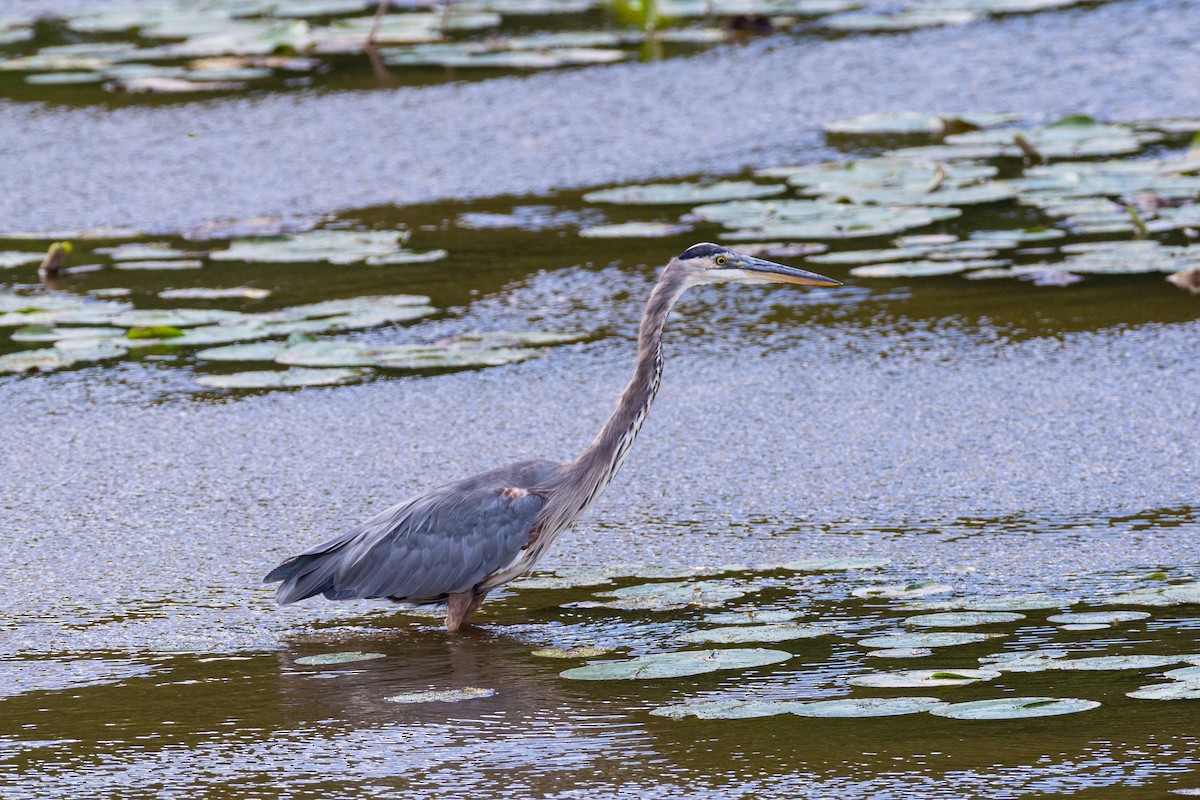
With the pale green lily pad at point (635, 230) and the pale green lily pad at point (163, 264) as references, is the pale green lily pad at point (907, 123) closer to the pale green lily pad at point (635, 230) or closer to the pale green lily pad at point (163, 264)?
the pale green lily pad at point (635, 230)

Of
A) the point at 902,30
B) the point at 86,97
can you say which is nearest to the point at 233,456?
the point at 86,97

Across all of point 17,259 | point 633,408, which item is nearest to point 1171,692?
point 633,408

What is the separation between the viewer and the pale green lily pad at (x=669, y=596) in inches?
162

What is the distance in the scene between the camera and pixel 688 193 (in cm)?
783

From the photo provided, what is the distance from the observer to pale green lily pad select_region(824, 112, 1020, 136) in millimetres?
8688

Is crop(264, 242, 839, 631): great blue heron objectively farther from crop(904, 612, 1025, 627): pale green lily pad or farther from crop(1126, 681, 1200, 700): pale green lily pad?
crop(1126, 681, 1200, 700): pale green lily pad

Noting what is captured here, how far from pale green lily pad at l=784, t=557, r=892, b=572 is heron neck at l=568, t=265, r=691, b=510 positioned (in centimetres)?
50

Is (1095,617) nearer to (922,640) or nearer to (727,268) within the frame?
(922,640)

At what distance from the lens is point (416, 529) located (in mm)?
4316

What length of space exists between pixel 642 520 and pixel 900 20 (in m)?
7.31

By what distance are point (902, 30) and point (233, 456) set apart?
6.80m

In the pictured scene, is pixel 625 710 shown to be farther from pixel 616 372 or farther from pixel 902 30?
pixel 902 30

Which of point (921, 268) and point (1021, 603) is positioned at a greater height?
point (921, 268)

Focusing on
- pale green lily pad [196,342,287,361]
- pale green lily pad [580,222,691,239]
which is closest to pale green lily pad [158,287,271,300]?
pale green lily pad [196,342,287,361]
